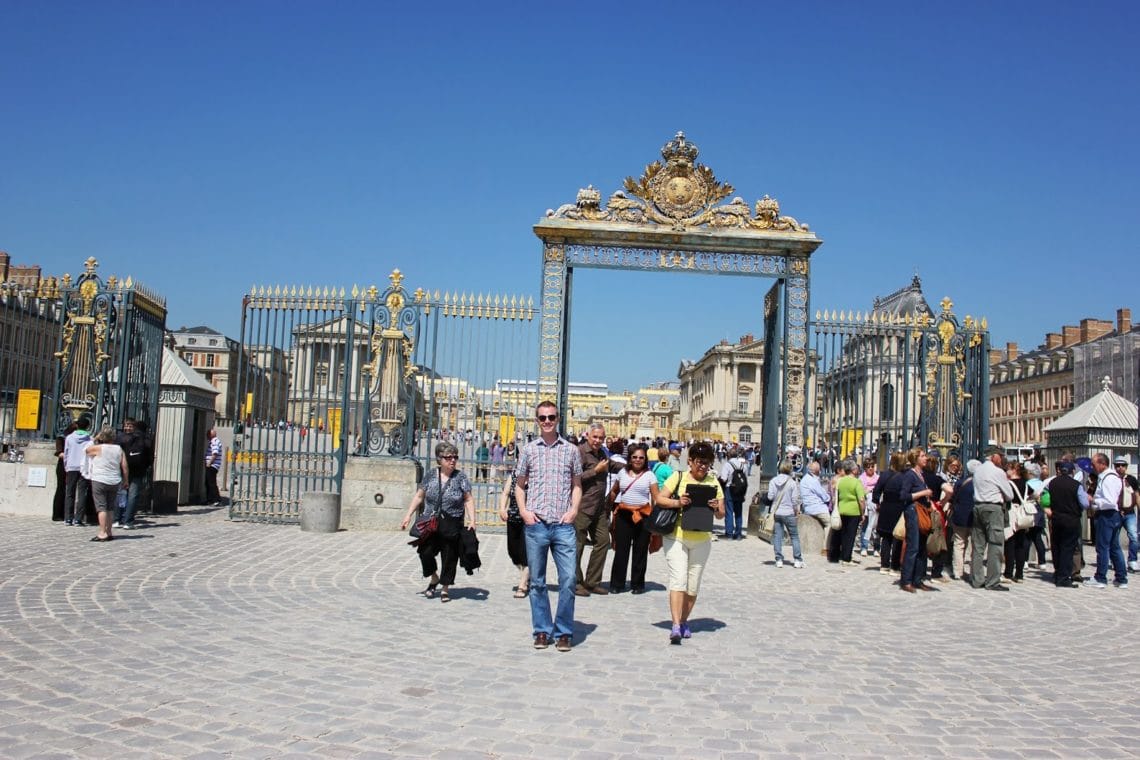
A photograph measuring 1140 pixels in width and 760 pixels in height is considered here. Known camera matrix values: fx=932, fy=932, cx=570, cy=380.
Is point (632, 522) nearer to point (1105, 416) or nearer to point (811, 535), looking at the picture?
point (811, 535)

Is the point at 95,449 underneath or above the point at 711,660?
above

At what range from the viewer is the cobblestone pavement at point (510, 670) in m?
4.97

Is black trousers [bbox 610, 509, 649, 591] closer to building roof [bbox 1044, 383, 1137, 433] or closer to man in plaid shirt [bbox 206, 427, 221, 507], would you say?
man in plaid shirt [bbox 206, 427, 221, 507]

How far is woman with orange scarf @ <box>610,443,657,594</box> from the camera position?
9.86 m

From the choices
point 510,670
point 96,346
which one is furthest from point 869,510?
point 96,346

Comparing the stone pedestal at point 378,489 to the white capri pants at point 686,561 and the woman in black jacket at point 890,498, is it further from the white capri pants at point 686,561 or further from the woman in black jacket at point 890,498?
the white capri pants at point 686,561

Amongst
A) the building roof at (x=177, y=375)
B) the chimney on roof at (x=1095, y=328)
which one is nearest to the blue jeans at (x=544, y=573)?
the building roof at (x=177, y=375)

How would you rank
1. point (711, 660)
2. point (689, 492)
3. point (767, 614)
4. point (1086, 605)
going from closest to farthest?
point (711, 660) < point (689, 492) < point (767, 614) < point (1086, 605)

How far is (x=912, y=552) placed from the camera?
1086 centimetres

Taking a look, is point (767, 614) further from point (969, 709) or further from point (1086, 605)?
point (1086, 605)

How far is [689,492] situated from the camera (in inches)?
299

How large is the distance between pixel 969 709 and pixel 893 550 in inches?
275

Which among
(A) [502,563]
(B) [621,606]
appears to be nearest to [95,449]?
(A) [502,563]

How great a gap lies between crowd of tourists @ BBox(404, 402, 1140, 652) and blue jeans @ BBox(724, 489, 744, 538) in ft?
0.17
